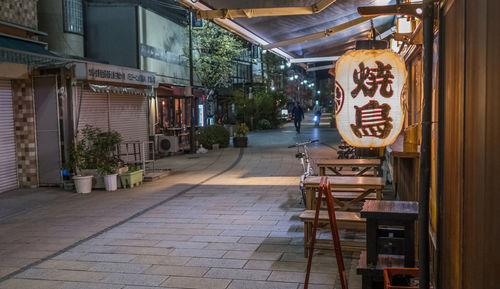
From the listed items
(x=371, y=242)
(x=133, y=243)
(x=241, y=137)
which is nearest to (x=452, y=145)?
(x=371, y=242)

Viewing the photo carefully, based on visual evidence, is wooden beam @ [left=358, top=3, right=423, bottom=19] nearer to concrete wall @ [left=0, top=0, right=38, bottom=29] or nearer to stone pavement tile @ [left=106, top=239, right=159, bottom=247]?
stone pavement tile @ [left=106, top=239, right=159, bottom=247]

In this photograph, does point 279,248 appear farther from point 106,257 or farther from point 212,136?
point 212,136

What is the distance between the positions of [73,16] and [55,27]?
1026mm

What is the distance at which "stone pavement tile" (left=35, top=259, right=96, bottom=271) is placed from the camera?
22.3 ft

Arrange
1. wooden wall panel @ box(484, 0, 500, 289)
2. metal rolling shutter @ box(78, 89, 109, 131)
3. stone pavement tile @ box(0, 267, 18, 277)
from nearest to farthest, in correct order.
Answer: wooden wall panel @ box(484, 0, 500, 289)
stone pavement tile @ box(0, 267, 18, 277)
metal rolling shutter @ box(78, 89, 109, 131)

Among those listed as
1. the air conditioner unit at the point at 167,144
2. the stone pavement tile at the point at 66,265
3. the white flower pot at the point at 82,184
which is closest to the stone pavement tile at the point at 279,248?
the stone pavement tile at the point at 66,265

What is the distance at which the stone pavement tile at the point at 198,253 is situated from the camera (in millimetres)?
7238

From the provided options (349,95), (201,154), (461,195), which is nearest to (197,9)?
(349,95)

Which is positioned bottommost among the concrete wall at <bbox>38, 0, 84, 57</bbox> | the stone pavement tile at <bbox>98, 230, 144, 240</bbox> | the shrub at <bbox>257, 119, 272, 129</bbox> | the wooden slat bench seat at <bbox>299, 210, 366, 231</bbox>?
the stone pavement tile at <bbox>98, 230, 144, 240</bbox>

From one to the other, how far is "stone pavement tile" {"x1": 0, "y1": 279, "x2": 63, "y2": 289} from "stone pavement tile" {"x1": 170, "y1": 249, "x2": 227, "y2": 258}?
5.89ft

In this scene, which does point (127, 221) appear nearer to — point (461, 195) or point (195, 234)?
point (195, 234)

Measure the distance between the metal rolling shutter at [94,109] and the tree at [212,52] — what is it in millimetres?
14023

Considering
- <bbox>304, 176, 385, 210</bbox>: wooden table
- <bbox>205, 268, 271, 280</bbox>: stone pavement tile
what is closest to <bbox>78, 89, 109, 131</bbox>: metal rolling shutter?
<bbox>304, 176, 385, 210</bbox>: wooden table

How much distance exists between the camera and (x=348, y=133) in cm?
642
